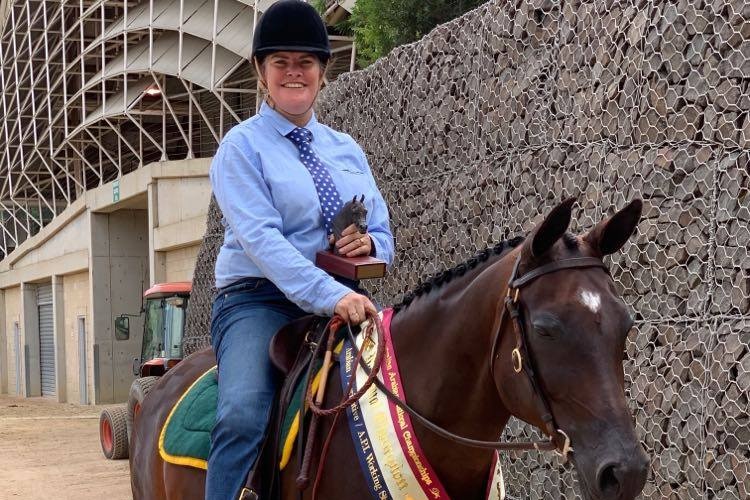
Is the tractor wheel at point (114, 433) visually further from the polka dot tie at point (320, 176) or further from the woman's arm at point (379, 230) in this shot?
A: the polka dot tie at point (320, 176)

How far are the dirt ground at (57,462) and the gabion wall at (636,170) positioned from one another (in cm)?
679

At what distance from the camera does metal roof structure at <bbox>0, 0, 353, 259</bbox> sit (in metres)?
30.3

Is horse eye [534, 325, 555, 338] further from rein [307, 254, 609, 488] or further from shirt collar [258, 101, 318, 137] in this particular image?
shirt collar [258, 101, 318, 137]

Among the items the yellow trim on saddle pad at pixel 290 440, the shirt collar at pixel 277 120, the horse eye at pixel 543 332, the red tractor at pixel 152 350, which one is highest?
the shirt collar at pixel 277 120

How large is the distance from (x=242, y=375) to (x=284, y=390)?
0.16 m

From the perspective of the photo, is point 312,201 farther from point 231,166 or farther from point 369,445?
point 369,445

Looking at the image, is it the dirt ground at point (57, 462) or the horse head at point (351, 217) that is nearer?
the horse head at point (351, 217)

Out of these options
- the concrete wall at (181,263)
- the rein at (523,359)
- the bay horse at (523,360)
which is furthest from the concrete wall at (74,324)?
the rein at (523,359)

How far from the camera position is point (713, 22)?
15.9 feet

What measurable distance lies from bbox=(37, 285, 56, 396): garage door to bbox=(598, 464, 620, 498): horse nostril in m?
35.6

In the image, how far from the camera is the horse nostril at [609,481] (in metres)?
2.29

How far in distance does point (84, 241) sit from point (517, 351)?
30.6 m

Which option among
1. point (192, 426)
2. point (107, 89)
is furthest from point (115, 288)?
point (192, 426)

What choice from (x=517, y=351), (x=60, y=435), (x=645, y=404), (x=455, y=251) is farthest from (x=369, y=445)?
(x=60, y=435)
